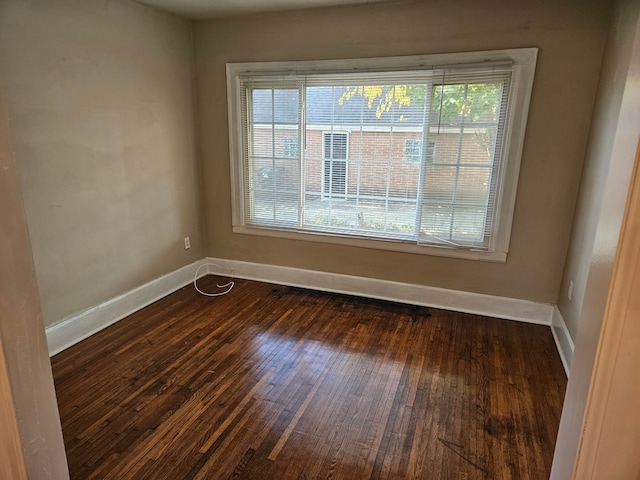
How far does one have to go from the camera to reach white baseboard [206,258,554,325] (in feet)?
10.6

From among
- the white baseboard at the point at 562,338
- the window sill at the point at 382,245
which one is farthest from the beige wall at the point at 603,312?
the window sill at the point at 382,245

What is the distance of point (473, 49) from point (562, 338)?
7.10ft

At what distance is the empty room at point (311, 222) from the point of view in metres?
2.04

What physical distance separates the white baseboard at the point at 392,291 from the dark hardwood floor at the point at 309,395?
118 mm

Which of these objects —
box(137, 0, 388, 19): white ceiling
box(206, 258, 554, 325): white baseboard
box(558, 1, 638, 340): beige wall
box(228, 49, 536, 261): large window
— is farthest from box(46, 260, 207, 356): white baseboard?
box(558, 1, 638, 340): beige wall

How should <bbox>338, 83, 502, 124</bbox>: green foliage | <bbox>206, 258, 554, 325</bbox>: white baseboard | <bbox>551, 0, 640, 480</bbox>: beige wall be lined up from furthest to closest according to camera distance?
<bbox>206, 258, 554, 325</bbox>: white baseboard
<bbox>338, 83, 502, 124</bbox>: green foliage
<bbox>551, 0, 640, 480</bbox>: beige wall

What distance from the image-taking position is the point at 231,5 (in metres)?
3.12

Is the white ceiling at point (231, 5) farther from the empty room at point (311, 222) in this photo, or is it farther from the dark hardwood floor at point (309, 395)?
the dark hardwood floor at point (309, 395)

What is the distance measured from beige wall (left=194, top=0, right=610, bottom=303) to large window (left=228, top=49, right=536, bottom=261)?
102 mm

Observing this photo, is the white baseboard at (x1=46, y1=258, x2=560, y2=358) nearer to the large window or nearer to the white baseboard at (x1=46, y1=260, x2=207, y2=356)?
the white baseboard at (x1=46, y1=260, x2=207, y2=356)

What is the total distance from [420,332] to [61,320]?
2578mm

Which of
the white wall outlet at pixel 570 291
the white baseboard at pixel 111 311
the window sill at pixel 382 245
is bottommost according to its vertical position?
the white baseboard at pixel 111 311

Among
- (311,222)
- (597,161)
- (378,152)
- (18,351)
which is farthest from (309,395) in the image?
(597,161)

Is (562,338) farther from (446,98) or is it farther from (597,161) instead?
(446,98)
